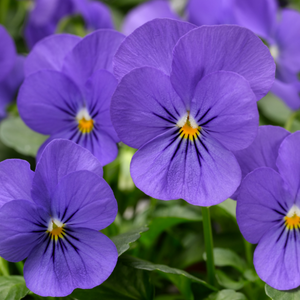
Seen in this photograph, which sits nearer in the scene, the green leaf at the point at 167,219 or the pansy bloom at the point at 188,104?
the pansy bloom at the point at 188,104

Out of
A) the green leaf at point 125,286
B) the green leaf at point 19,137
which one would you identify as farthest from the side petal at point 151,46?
the green leaf at point 19,137

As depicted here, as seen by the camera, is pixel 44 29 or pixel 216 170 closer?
pixel 216 170

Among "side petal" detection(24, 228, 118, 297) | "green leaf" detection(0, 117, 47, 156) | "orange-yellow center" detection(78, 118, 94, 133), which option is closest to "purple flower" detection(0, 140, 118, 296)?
"side petal" detection(24, 228, 118, 297)

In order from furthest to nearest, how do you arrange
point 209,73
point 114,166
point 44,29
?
point 44,29 → point 114,166 → point 209,73

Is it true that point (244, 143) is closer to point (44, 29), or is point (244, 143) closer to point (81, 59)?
point (81, 59)

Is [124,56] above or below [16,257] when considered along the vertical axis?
above

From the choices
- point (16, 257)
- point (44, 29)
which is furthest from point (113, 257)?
point (44, 29)

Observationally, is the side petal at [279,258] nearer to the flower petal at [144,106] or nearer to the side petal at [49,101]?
the flower petal at [144,106]

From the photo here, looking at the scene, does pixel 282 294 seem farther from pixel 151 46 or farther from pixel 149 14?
pixel 149 14

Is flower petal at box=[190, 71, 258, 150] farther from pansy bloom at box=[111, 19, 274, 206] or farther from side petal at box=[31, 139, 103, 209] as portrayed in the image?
side petal at box=[31, 139, 103, 209]
